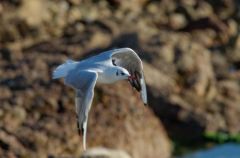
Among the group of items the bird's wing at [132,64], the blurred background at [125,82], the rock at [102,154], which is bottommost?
the blurred background at [125,82]

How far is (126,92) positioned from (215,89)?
139 inches

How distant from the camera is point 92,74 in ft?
34.4

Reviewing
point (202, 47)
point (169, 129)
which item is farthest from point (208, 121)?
point (202, 47)

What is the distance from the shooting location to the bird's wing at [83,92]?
991cm

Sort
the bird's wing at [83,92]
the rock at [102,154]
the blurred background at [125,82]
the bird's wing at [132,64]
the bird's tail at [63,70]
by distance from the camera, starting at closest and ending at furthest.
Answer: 1. the bird's wing at [83,92]
2. the bird's tail at [63,70]
3. the bird's wing at [132,64]
4. the rock at [102,154]
5. the blurred background at [125,82]

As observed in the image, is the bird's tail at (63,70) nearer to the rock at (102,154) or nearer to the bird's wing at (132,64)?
the bird's wing at (132,64)

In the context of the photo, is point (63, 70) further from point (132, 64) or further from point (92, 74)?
point (132, 64)

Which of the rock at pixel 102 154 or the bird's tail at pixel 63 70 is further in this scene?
the rock at pixel 102 154

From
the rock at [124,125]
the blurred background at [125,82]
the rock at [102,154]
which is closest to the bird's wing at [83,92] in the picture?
the rock at [102,154]

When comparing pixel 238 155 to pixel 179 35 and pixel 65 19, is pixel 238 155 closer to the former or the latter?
pixel 179 35

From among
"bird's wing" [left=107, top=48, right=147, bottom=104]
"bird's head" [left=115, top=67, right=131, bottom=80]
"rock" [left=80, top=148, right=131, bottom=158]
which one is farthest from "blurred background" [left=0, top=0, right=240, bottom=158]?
"bird's head" [left=115, top=67, right=131, bottom=80]

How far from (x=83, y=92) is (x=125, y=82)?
252 inches

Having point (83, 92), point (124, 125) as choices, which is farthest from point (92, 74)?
point (124, 125)

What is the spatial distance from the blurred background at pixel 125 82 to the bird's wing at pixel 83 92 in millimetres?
3843
